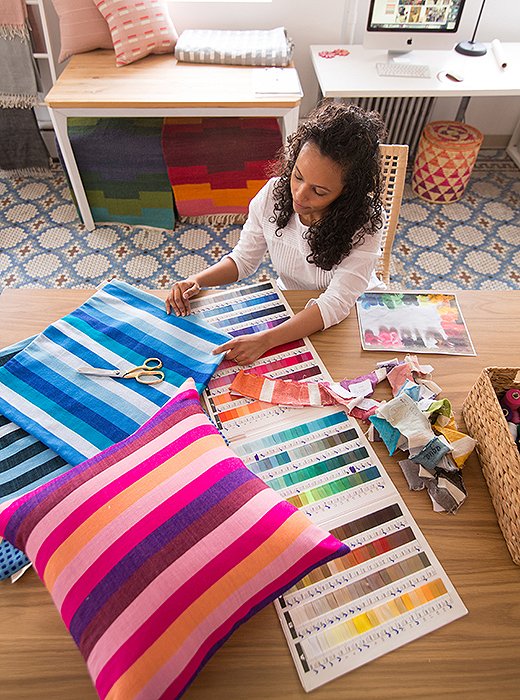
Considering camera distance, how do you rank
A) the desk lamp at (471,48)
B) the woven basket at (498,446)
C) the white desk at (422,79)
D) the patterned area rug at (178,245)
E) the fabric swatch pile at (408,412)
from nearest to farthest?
the woven basket at (498,446)
the fabric swatch pile at (408,412)
the white desk at (422,79)
the patterned area rug at (178,245)
the desk lamp at (471,48)

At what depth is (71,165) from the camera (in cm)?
241

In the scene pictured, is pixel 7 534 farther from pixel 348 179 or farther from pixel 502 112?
pixel 502 112

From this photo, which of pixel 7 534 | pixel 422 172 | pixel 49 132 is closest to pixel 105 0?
pixel 49 132

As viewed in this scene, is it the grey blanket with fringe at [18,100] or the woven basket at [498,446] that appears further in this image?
the grey blanket with fringe at [18,100]

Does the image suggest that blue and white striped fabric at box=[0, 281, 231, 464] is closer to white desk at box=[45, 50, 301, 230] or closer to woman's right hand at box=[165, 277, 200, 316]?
woman's right hand at box=[165, 277, 200, 316]

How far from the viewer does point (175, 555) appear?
0.72 meters

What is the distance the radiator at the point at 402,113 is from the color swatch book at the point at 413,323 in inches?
80.9

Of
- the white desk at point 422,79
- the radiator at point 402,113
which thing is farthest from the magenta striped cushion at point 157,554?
the radiator at point 402,113

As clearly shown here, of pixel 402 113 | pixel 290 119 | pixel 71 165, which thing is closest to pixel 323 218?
pixel 290 119

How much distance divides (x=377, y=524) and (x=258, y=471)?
0.22 metres

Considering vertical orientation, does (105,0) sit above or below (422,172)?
above

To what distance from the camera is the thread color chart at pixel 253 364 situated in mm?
1011

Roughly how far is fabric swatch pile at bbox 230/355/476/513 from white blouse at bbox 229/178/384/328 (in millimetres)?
191

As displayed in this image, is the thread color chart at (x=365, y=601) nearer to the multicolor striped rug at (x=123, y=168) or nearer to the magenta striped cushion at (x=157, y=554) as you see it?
the magenta striped cushion at (x=157, y=554)
